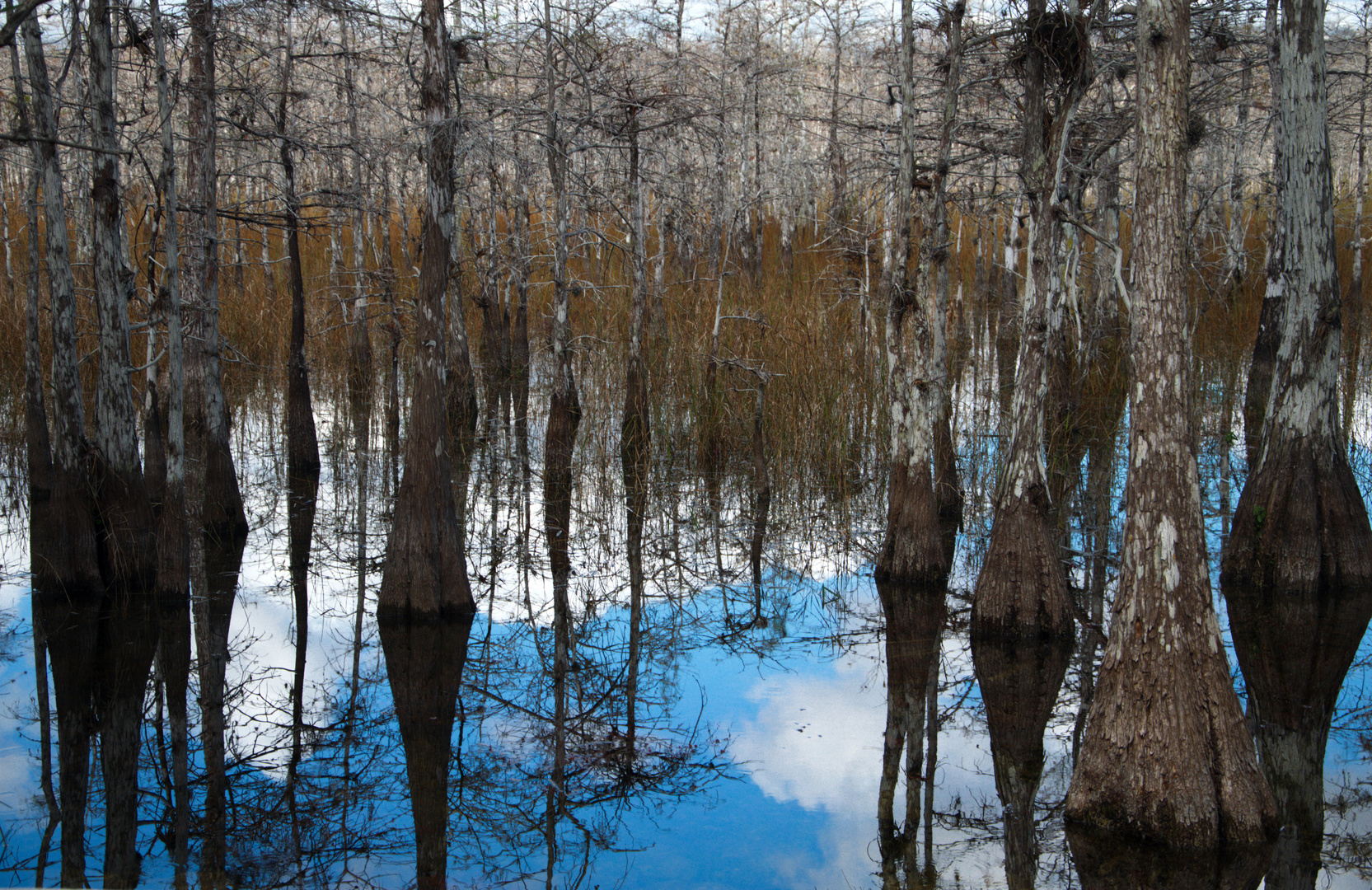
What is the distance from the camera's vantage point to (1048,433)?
11.6 meters

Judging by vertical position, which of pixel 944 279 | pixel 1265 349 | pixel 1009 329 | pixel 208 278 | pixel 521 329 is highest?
pixel 208 278

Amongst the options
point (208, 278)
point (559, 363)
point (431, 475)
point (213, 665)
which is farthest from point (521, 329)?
point (213, 665)

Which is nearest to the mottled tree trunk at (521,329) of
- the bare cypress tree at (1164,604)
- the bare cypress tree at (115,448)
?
the bare cypress tree at (115,448)

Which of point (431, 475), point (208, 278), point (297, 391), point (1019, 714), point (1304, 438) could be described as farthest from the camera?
point (297, 391)

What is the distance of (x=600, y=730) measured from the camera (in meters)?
6.01

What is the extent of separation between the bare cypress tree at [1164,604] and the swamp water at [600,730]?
256mm

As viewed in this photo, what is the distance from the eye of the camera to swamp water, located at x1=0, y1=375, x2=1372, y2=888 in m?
4.60

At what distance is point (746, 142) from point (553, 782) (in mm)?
19828

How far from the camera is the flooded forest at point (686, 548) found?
4504 millimetres

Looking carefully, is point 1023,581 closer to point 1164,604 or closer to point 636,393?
point 1164,604

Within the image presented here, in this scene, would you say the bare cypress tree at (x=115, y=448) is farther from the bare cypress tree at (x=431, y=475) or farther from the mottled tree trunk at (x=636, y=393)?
the mottled tree trunk at (x=636, y=393)

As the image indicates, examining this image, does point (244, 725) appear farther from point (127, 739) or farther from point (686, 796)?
point (686, 796)

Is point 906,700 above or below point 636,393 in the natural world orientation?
below

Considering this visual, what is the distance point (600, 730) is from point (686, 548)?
3473 mm
